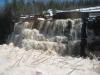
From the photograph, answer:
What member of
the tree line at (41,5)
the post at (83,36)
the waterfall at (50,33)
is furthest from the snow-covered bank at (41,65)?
the tree line at (41,5)

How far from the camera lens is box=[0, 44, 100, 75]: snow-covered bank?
129 cm

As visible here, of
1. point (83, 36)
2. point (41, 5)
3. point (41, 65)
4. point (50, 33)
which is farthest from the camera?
point (41, 5)

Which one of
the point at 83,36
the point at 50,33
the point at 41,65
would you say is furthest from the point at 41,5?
the point at 41,65

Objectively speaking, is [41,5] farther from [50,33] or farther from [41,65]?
[41,65]

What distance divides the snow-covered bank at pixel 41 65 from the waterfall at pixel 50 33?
8972 millimetres

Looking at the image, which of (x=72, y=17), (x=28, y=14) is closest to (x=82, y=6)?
(x=72, y=17)

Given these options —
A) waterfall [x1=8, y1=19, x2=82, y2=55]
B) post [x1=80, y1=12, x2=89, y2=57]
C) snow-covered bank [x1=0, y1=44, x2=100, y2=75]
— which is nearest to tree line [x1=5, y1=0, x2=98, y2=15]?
waterfall [x1=8, y1=19, x2=82, y2=55]

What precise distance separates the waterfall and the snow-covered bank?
8.97m

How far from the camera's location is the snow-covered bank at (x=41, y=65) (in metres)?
1.29

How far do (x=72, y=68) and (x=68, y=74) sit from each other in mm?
70

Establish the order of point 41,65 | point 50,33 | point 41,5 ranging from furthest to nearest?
point 41,5, point 50,33, point 41,65

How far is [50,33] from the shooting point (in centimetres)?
1250

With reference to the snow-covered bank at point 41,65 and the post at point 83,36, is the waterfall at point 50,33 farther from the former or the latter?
the snow-covered bank at point 41,65

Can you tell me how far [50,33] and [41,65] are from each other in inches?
439
